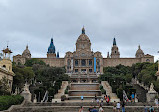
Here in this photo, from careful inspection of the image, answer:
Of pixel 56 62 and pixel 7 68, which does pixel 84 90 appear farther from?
pixel 56 62

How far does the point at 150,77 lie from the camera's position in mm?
39906

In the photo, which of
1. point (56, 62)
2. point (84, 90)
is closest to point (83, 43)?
point (56, 62)

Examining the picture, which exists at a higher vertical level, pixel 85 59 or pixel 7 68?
pixel 85 59

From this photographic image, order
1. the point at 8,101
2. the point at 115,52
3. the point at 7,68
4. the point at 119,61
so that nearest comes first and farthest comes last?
the point at 8,101 < the point at 7,68 < the point at 119,61 < the point at 115,52

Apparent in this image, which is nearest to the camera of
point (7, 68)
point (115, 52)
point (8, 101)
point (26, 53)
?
point (8, 101)

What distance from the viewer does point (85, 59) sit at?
100 m

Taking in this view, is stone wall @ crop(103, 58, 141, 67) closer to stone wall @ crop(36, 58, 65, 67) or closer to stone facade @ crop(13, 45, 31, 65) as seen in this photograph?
stone wall @ crop(36, 58, 65, 67)

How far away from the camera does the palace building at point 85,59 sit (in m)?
97.8

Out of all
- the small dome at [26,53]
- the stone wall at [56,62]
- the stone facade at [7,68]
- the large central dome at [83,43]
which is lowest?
the stone facade at [7,68]

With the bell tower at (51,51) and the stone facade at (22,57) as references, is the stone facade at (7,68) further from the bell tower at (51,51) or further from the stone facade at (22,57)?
the bell tower at (51,51)

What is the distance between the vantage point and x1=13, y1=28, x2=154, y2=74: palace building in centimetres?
9775

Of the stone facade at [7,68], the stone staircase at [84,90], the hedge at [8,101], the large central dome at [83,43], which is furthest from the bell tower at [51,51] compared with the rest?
the hedge at [8,101]

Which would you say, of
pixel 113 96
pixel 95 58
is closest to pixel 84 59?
pixel 95 58

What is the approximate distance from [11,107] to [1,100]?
66.0 inches
